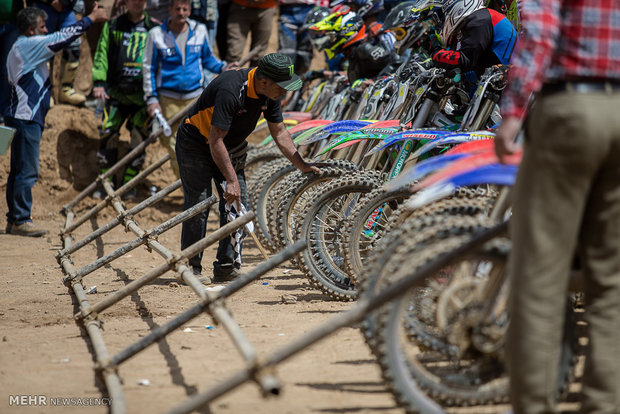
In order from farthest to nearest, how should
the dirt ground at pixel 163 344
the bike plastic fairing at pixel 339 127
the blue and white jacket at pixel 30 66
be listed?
the blue and white jacket at pixel 30 66 < the bike plastic fairing at pixel 339 127 < the dirt ground at pixel 163 344

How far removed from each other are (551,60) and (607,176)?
1.61ft

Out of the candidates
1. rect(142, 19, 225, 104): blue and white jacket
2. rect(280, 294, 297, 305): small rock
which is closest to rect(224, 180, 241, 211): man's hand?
rect(280, 294, 297, 305): small rock

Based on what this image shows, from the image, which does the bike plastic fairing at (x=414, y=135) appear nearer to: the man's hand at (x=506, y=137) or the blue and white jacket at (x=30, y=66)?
the man's hand at (x=506, y=137)

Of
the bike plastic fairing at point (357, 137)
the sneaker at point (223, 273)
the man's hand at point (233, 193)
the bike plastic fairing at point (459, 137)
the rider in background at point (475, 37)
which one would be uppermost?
the rider in background at point (475, 37)

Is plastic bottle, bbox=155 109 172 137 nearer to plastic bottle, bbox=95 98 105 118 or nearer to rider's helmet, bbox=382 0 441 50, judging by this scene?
plastic bottle, bbox=95 98 105 118

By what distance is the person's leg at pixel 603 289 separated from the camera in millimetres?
3109

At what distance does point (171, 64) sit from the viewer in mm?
9969

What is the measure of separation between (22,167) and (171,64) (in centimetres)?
216

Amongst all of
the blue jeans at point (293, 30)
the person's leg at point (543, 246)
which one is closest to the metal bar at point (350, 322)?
the person's leg at point (543, 246)

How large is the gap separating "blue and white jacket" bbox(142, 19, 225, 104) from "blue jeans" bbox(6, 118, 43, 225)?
4.74 feet

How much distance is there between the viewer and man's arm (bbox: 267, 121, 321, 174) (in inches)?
260

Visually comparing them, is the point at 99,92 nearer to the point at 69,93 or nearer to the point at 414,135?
the point at 69,93

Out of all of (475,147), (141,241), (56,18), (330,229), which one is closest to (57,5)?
(56,18)

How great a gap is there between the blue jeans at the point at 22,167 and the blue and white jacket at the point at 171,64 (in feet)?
4.74
